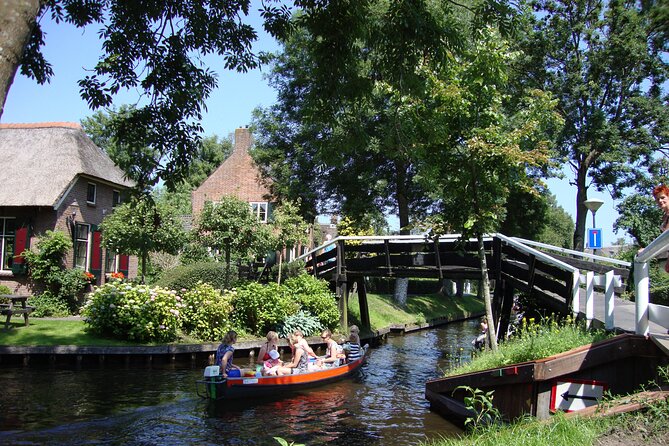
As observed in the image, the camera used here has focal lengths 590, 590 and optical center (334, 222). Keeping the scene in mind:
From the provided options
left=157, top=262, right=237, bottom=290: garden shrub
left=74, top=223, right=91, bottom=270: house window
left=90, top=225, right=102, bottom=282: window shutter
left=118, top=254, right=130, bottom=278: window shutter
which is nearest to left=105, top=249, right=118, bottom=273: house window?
left=118, top=254, right=130, bottom=278: window shutter

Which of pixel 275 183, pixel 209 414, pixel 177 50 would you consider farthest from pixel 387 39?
pixel 275 183

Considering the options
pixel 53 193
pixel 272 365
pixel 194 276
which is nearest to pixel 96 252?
pixel 53 193

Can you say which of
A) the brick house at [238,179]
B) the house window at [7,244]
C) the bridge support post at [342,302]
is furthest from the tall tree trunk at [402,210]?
the house window at [7,244]

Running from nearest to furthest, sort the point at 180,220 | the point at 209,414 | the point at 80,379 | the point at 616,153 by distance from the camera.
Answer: the point at 209,414, the point at 80,379, the point at 180,220, the point at 616,153

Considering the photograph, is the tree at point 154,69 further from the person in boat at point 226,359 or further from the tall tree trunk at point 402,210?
the tall tree trunk at point 402,210

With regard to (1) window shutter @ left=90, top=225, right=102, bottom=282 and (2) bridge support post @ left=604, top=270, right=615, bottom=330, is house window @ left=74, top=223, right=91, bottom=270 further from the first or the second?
(2) bridge support post @ left=604, top=270, right=615, bottom=330

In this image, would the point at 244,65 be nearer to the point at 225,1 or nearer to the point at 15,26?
the point at 225,1

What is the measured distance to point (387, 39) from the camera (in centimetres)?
856

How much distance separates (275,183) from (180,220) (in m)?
9.86

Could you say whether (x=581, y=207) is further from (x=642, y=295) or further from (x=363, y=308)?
(x=642, y=295)

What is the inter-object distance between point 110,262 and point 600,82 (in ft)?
80.8

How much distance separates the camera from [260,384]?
1245 centimetres

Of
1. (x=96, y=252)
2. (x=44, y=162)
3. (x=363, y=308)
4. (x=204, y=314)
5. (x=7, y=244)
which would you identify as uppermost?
(x=44, y=162)

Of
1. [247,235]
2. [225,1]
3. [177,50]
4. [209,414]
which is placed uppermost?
[225,1]
